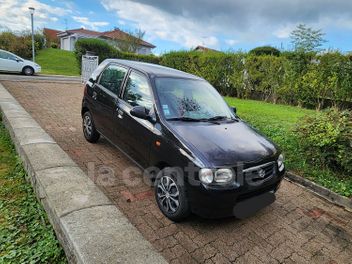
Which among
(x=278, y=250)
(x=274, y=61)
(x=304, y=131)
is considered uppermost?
(x=274, y=61)

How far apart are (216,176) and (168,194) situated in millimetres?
738

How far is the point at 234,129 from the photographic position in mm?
3727

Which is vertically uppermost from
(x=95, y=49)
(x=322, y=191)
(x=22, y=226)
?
(x=95, y=49)

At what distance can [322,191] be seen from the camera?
14.8 ft

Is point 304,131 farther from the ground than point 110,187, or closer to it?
farther from the ground

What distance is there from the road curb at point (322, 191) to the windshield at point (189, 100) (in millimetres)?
1789

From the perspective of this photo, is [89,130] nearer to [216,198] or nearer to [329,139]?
[216,198]

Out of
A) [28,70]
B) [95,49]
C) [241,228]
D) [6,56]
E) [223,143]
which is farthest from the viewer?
[95,49]

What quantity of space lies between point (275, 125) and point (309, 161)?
2.16 metres

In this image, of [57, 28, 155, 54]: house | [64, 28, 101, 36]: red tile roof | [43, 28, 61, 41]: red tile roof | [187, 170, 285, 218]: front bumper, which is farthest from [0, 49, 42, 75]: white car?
[64, 28, 101, 36]: red tile roof

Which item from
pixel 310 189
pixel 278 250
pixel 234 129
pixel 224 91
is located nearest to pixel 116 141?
pixel 234 129

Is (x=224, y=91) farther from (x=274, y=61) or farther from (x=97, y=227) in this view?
(x=97, y=227)

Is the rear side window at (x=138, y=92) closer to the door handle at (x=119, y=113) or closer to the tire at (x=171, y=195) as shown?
the door handle at (x=119, y=113)

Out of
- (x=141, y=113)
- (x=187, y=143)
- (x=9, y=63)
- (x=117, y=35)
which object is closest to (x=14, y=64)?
(x=9, y=63)
